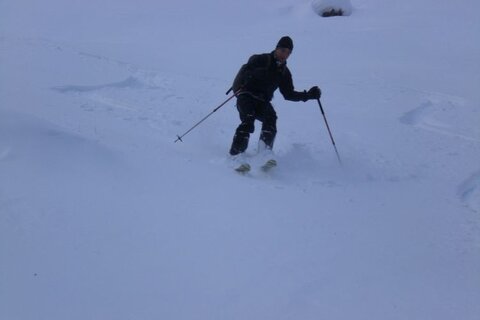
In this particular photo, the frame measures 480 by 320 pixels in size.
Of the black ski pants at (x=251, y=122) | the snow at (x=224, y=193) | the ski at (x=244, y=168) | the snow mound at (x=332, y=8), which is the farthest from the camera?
the snow mound at (x=332, y=8)

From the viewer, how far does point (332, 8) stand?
1450 cm

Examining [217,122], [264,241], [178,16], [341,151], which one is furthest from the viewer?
[178,16]

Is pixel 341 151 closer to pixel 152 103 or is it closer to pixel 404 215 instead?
pixel 404 215

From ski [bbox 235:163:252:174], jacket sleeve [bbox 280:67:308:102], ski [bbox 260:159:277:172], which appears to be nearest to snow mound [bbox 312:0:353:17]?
jacket sleeve [bbox 280:67:308:102]

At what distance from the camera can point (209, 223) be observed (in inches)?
173

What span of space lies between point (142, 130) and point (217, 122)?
48.1 inches

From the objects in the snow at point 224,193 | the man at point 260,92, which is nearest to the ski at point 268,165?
the snow at point 224,193

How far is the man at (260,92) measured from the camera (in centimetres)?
578

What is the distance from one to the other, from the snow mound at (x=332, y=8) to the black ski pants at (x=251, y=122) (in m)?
9.56

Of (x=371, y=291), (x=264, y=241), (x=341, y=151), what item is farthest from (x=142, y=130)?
(x=371, y=291)

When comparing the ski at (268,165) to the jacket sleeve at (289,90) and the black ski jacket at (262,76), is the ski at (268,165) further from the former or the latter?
the jacket sleeve at (289,90)

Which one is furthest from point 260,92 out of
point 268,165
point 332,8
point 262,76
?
point 332,8

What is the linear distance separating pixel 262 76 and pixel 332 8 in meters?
9.66

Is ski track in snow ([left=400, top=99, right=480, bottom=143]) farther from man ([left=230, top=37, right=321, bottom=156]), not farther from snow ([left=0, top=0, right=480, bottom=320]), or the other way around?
man ([left=230, top=37, right=321, bottom=156])
